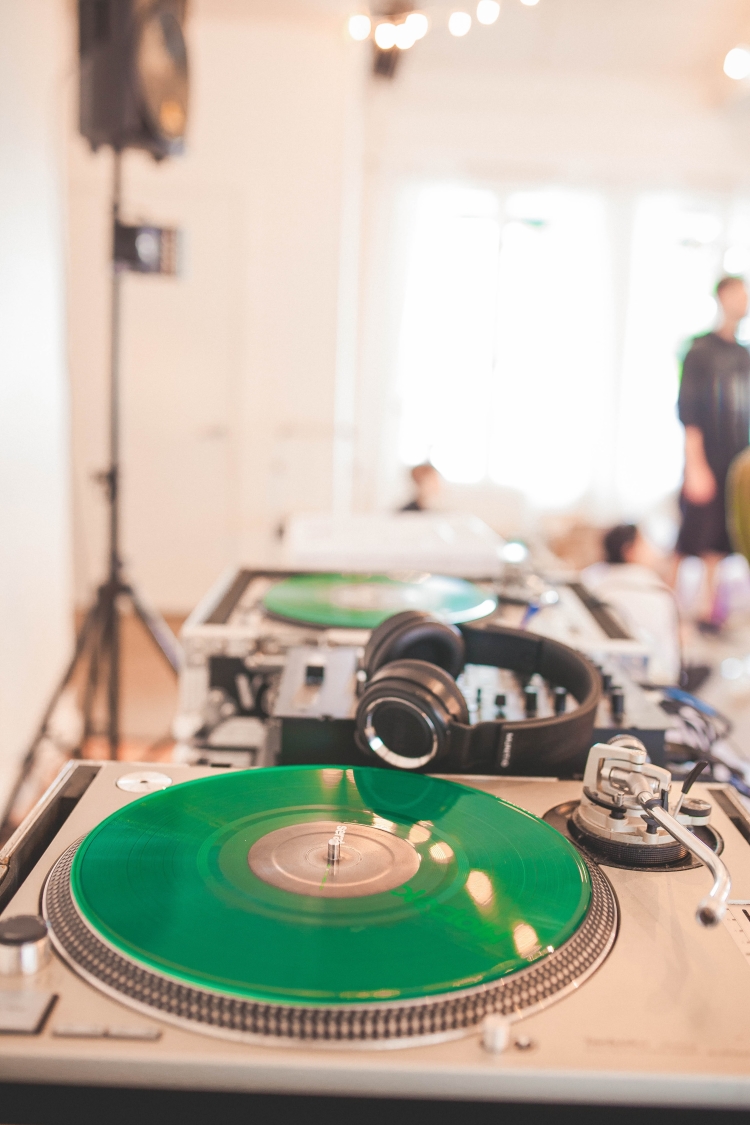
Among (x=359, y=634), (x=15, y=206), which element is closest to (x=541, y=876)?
(x=359, y=634)

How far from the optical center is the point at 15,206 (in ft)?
8.20

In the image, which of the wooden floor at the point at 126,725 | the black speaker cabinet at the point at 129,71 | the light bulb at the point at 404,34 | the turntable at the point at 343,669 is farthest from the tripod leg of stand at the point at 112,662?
the light bulb at the point at 404,34

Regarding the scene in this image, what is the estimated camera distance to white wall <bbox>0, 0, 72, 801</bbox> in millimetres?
2406

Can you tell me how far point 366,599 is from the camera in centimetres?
144

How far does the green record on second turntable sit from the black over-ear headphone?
0.11 ft

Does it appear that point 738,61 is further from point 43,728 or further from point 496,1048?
point 496,1048

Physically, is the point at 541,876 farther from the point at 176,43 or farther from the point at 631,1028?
the point at 176,43

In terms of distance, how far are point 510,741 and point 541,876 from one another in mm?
181

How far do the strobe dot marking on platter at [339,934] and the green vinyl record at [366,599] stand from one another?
559mm

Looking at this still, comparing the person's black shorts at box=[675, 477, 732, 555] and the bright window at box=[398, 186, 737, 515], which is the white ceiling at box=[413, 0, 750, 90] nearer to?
the bright window at box=[398, 186, 737, 515]

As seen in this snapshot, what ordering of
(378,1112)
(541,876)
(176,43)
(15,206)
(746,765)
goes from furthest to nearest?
(15,206) < (176,43) < (746,765) < (541,876) < (378,1112)

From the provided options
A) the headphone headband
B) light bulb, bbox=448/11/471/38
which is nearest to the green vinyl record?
the headphone headband

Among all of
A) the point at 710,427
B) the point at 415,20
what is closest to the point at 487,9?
the point at 415,20

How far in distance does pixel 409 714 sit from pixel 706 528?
4715mm
